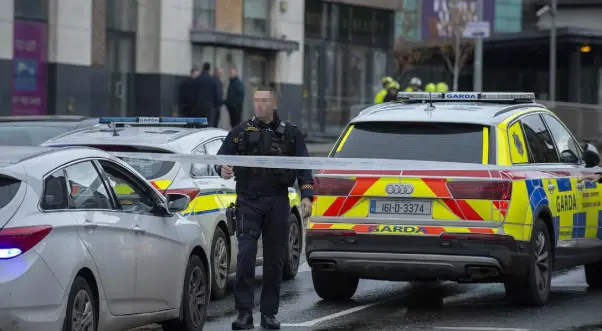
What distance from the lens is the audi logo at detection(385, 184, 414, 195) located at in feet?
Result: 33.9

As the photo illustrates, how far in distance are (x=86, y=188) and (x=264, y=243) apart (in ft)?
7.01

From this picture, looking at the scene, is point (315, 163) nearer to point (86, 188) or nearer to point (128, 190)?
point (128, 190)

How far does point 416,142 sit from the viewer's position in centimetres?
1075

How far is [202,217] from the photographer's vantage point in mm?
11398

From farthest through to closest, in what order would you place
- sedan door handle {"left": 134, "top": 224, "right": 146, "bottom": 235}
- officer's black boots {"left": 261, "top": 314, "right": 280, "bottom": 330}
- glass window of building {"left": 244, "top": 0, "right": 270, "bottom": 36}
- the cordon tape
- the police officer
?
glass window of building {"left": 244, "top": 0, "right": 270, "bottom": 36} < officer's black boots {"left": 261, "top": 314, "right": 280, "bottom": 330} < the police officer < the cordon tape < sedan door handle {"left": 134, "top": 224, "right": 146, "bottom": 235}

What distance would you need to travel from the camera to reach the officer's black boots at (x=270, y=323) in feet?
32.0

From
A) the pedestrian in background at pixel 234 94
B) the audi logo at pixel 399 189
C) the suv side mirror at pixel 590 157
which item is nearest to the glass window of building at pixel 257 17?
the pedestrian in background at pixel 234 94

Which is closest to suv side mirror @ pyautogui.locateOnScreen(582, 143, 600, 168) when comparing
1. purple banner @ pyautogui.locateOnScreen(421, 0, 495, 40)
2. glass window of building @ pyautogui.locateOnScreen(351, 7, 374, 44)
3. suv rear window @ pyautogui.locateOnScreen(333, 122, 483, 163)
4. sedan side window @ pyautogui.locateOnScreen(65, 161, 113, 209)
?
suv rear window @ pyautogui.locateOnScreen(333, 122, 483, 163)

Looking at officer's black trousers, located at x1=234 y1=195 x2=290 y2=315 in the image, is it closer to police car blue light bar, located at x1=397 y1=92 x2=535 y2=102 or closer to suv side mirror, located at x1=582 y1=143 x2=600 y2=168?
police car blue light bar, located at x1=397 y1=92 x2=535 y2=102

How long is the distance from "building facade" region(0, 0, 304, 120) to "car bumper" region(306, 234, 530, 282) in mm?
16730

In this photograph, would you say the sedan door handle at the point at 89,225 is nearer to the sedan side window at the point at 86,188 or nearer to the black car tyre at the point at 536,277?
the sedan side window at the point at 86,188

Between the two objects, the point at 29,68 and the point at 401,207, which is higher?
the point at 29,68

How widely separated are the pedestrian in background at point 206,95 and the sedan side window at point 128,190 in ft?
62.2

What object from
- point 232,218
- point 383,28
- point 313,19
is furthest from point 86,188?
point 383,28
